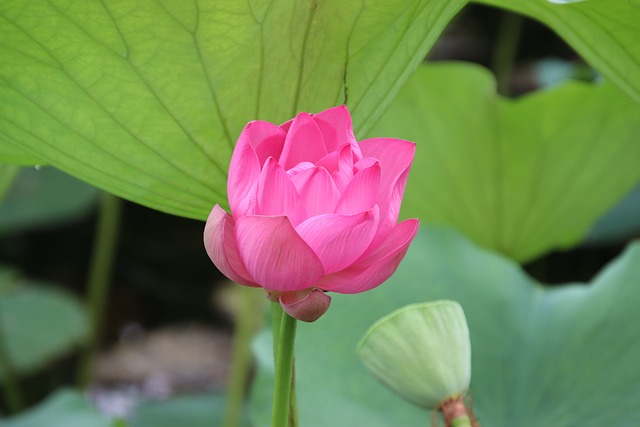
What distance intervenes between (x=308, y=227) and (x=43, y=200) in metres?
1.51

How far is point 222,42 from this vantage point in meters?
0.40

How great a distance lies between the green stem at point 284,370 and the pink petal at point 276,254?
3cm

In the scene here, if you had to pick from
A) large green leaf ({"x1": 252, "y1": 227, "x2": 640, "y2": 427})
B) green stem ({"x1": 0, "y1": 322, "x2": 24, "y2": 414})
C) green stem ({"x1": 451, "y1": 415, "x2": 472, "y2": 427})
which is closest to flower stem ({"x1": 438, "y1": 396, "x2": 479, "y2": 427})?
green stem ({"x1": 451, "y1": 415, "x2": 472, "y2": 427})

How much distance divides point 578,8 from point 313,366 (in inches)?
12.6

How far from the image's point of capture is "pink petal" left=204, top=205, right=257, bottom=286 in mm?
327

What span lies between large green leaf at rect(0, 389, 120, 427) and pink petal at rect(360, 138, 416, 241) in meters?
0.60

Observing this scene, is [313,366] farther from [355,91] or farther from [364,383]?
[355,91]

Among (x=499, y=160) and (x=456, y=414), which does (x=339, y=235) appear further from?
(x=499, y=160)

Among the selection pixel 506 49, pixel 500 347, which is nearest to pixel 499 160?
pixel 500 347

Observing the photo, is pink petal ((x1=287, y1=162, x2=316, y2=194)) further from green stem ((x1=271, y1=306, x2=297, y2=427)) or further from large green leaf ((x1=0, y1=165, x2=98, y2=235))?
large green leaf ((x1=0, y1=165, x2=98, y2=235))

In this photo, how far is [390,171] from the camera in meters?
0.36

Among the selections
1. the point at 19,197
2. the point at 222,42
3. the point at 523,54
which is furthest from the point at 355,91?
the point at 523,54

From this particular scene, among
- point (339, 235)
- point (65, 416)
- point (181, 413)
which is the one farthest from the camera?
point (181, 413)

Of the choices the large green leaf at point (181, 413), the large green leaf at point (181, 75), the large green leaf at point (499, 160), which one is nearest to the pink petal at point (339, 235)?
the large green leaf at point (181, 75)
